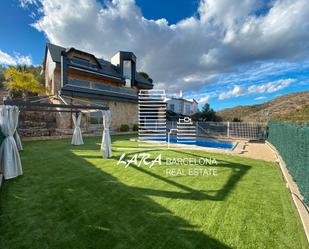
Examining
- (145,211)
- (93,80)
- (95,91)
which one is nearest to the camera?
(145,211)

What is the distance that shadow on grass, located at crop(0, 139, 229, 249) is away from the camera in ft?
8.09

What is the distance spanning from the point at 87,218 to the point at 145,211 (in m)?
1.13

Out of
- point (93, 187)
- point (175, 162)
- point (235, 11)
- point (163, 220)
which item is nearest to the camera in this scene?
point (163, 220)

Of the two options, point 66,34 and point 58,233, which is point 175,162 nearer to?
point 58,233

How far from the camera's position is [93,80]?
64.3 feet

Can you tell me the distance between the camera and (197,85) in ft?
164

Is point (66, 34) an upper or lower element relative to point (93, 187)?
upper

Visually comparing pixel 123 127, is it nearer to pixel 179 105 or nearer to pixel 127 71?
pixel 127 71

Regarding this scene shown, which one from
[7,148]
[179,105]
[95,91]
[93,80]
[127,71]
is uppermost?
[127,71]

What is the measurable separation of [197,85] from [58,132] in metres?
43.3

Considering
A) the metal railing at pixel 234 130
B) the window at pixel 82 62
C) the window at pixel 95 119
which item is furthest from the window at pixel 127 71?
the metal railing at pixel 234 130

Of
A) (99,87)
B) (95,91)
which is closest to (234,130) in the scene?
(95,91)

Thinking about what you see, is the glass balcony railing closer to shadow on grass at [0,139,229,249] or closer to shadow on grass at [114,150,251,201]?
shadow on grass at [0,139,229,249]

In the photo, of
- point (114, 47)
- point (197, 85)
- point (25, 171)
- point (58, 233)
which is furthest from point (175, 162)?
point (197, 85)
